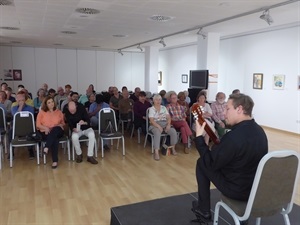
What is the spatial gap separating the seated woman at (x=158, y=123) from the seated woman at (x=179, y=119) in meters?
0.25

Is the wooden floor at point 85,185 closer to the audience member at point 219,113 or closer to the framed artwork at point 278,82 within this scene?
the audience member at point 219,113

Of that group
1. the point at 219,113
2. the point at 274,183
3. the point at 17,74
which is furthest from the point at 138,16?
the point at 17,74

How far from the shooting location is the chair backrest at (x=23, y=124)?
15.0 ft

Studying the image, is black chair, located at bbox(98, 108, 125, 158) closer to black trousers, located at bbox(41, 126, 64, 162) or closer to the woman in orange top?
the woman in orange top

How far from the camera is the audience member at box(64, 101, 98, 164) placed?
15.6ft

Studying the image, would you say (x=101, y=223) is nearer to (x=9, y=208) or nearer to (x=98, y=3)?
(x=9, y=208)

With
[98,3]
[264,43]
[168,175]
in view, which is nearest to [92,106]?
[98,3]

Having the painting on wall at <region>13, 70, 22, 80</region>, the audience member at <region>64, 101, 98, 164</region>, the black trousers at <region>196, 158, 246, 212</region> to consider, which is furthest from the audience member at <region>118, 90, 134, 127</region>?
the painting on wall at <region>13, 70, 22, 80</region>

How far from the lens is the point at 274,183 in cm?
188

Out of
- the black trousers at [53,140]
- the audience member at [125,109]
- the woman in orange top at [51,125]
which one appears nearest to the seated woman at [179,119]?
the audience member at [125,109]

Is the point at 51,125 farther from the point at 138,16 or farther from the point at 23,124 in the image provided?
the point at 138,16

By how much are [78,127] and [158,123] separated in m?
1.48

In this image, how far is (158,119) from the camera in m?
5.24

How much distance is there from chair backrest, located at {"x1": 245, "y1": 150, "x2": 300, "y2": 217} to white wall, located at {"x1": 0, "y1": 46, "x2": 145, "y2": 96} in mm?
12710
